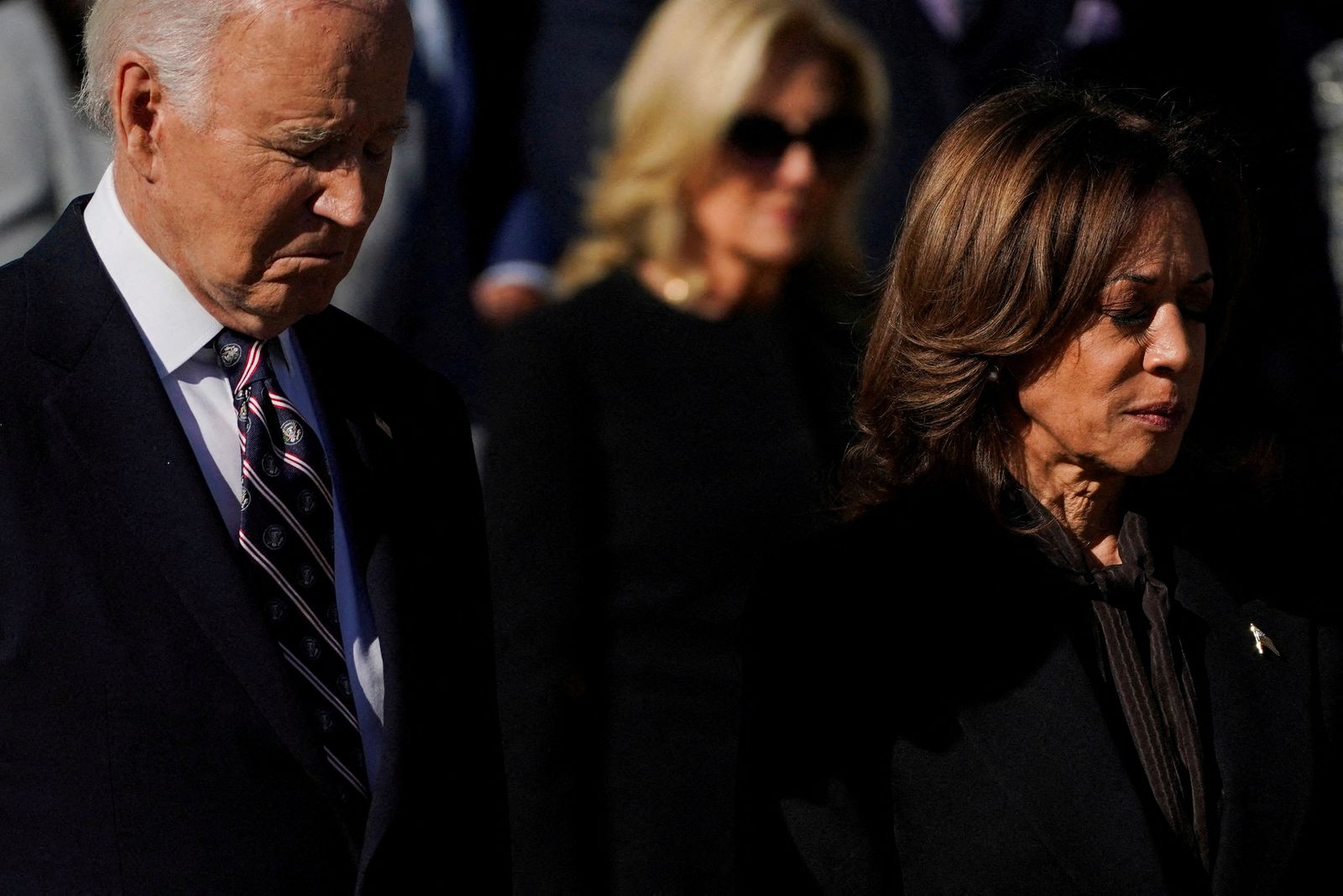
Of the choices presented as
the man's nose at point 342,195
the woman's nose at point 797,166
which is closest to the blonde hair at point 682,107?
the woman's nose at point 797,166

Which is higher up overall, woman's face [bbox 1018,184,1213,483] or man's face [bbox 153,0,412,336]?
man's face [bbox 153,0,412,336]

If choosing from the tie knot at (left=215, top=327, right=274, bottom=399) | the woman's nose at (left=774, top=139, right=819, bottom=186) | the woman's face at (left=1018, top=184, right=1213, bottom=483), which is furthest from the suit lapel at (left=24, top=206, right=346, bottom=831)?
the woman's nose at (left=774, top=139, right=819, bottom=186)

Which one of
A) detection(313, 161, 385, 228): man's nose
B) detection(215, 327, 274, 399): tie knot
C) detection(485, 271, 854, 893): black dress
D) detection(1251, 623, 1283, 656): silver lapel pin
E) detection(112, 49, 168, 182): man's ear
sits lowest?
detection(485, 271, 854, 893): black dress

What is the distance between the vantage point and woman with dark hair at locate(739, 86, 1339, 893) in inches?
94.6

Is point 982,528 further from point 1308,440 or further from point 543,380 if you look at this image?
point 1308,440

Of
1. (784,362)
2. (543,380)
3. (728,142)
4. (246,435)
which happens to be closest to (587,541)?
(543,380)

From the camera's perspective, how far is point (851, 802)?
2428mm

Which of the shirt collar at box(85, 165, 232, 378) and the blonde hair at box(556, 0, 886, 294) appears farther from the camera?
the blonde hair at box(556, 0, 886, 294)

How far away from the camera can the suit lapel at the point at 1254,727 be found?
2400 millimetres

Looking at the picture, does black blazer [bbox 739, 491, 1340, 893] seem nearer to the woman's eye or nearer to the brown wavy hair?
the brown wavy hair

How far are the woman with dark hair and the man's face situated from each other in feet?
2.69

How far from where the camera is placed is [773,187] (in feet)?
11.6

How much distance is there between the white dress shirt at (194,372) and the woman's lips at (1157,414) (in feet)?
3.67

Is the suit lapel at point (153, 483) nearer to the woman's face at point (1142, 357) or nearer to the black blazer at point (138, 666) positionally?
the black blazer at point (138, 666)
